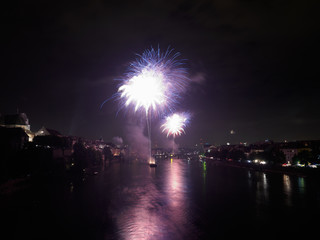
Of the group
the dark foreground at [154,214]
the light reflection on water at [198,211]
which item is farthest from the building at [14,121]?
the light reflection on water at [198,211]

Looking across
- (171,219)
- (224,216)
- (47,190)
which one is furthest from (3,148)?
(224,216)

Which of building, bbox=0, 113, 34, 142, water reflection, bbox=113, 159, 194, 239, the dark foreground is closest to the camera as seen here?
water reflection, bbox=113, 159, 194, 239

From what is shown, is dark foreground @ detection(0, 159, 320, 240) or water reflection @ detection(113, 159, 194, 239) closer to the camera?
water reflection @ detection(113, 159, 194, 239)

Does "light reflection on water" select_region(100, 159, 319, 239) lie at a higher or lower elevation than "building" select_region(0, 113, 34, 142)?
lower

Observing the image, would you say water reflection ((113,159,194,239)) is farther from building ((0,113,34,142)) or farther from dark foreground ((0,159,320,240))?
building ((0,113,34,142))

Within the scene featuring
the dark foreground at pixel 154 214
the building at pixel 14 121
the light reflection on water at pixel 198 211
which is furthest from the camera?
the building at pixel 14 121

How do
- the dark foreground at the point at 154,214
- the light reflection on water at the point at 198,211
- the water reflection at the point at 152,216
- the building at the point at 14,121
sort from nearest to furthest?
1. the water reflection at the point at 152,216
2. the dark foreground at the point at 154,214
3. the light reflection on water at the point at 198,211
4. the building at the point at 14,121

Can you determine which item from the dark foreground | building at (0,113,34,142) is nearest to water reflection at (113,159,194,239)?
the dark foreground

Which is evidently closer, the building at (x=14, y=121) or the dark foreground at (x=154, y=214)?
the dark foreground at (x=154, y=214)

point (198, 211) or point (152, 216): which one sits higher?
point (152, 216)

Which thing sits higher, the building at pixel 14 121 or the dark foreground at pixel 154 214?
the building at pixel 14 121

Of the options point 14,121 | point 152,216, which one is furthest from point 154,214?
point 14,121

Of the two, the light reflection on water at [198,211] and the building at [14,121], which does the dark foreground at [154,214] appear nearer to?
the light reflection on water at [198,211]

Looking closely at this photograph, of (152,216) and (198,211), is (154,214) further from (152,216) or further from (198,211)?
(198,211)
